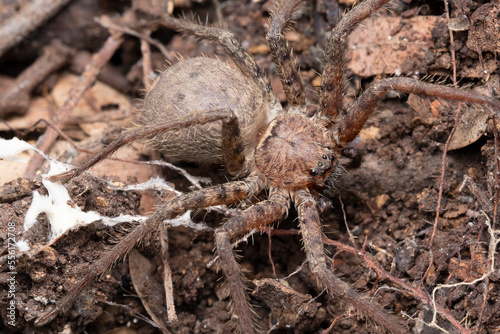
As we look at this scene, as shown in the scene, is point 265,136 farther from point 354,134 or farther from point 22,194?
point 22,194

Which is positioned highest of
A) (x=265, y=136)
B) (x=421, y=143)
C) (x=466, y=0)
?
(x=466, y=0)

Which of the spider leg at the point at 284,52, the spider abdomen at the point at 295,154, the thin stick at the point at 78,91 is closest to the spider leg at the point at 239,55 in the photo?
the spider leg at the point at 284,52

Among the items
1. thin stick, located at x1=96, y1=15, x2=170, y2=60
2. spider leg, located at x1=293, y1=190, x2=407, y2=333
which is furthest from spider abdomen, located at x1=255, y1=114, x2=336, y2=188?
thin stick, located at x1=96, y1=15, x2=170, y2=60

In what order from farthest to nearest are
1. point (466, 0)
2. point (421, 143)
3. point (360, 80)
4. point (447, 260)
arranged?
point (360, 80) → point (421, 143) → point (466, 0) → point (447, 260)

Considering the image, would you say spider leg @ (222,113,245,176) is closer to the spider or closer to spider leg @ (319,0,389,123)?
the spider

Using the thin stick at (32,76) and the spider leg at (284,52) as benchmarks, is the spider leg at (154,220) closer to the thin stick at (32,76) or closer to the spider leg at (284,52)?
the spider leg at (284,52)

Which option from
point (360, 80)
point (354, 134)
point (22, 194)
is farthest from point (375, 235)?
point (22, 194)

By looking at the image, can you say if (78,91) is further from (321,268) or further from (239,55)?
(321,268)
